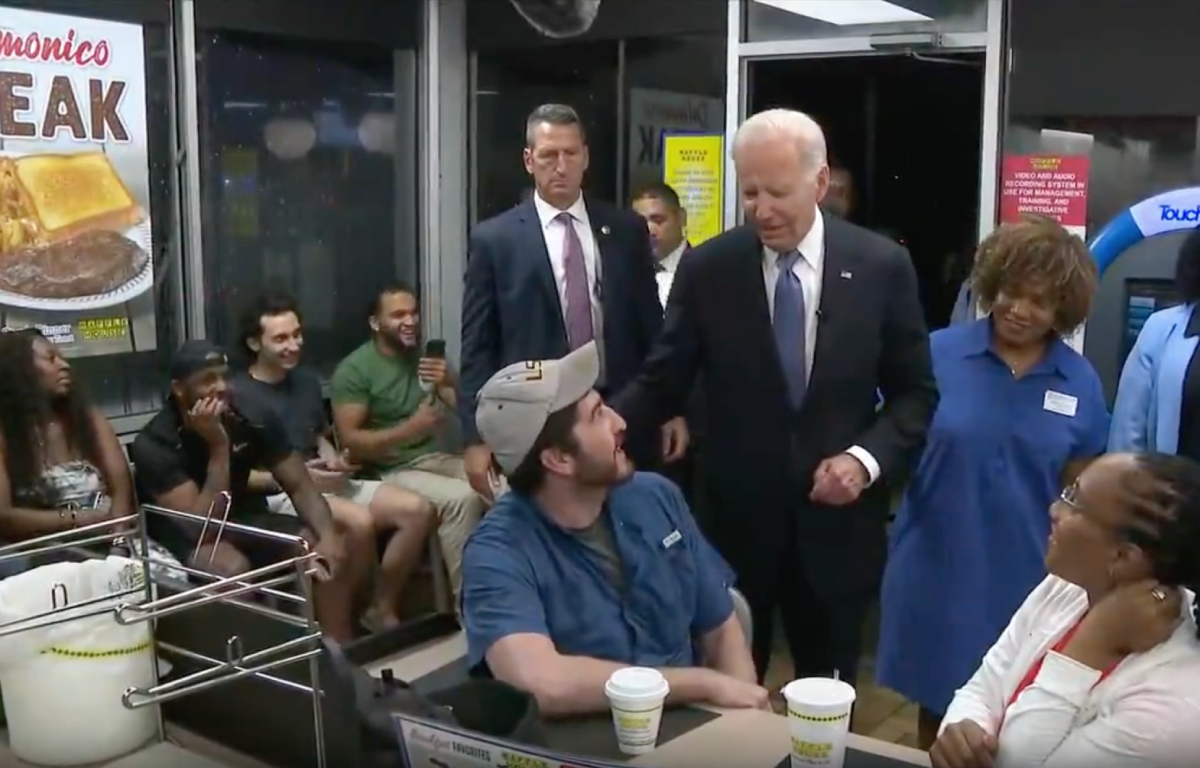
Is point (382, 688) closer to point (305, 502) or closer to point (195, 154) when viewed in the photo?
point (305, 502)

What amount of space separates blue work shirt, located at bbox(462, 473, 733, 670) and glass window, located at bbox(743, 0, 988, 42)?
2.49m

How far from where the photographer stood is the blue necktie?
6.92 ft

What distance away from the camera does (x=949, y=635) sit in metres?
2.17

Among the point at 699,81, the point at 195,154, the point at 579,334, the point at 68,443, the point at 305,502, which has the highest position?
Answer: the point at 699,81

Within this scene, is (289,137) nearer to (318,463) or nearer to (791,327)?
(318,463)

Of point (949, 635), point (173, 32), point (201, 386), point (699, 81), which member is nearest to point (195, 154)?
point (173, 32)

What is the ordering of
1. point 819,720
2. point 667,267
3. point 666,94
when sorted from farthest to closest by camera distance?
point 666,94 < point 667,267 < point 819,720

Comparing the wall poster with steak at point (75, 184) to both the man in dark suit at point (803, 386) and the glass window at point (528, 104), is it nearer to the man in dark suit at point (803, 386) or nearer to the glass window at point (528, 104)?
the glass window at point (528, 104)

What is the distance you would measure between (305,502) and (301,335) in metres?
0.62

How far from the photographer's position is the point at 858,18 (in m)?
3.86

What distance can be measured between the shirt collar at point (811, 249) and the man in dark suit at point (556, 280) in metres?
0.70

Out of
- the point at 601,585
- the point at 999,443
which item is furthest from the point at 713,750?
the point at 999,443

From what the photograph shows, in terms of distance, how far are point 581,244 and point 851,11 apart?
61.3 inches

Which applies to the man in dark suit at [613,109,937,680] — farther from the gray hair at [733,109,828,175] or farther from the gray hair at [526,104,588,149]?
the gray hair at [526,104,588,149]
